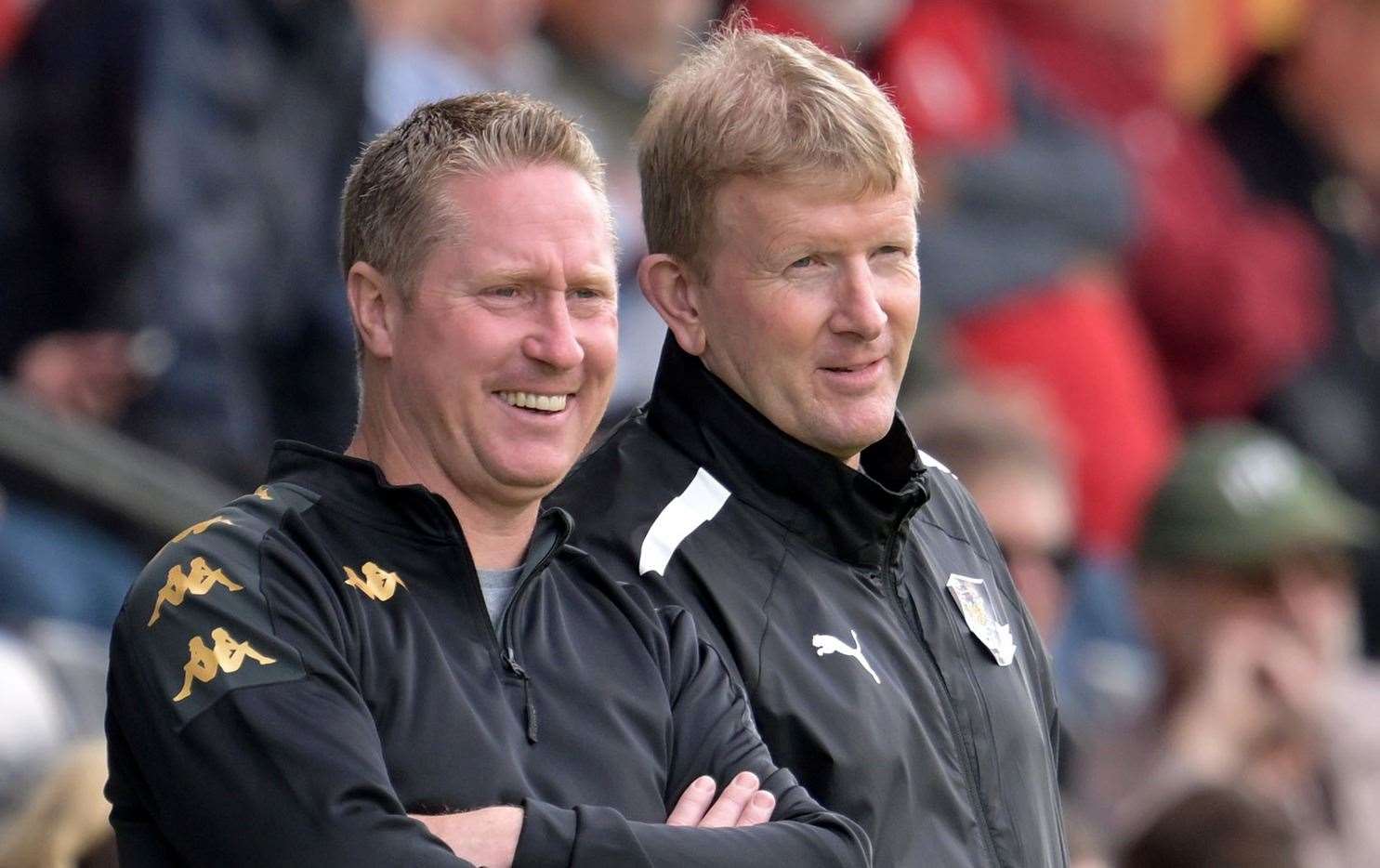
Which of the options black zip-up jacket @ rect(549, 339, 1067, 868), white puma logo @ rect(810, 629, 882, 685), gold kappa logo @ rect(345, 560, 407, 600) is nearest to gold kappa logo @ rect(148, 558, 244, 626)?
gold kappa logo @ rect(345, 560, 407, 600)

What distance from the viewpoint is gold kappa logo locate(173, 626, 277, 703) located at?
230cm

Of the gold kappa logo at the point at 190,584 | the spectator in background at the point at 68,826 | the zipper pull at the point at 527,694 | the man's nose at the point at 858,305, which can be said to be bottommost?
the spectator in background at the point at 68,826

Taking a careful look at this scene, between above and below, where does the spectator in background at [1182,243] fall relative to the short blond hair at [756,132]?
below

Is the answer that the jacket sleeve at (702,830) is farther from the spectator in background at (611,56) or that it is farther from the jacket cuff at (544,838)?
the spectator in background at (611,56)

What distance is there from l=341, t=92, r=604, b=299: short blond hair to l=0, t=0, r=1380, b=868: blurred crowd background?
99 centimetres

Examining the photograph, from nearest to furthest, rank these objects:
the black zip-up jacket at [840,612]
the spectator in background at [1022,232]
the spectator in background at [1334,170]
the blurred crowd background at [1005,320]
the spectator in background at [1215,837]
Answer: the black zip-up jacket at [840,612]
the spectator in background at [1215,837]
the blurred crowd background at [1005,320]
the spectator in background at [1022,232]
the spectator in background at [1334,170]

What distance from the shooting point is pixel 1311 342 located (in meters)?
8.26

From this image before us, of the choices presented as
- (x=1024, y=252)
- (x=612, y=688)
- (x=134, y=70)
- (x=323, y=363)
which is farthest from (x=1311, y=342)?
(x=612, y=688)

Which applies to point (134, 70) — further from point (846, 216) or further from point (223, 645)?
point (223, 645)

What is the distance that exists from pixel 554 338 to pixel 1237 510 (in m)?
3.86

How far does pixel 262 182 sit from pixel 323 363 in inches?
16.7

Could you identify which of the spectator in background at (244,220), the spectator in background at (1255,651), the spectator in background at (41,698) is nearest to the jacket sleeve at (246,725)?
the spectator in background at (41,698)

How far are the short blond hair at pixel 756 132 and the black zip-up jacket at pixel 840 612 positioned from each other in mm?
178

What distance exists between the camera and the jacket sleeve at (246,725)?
7.46ft
